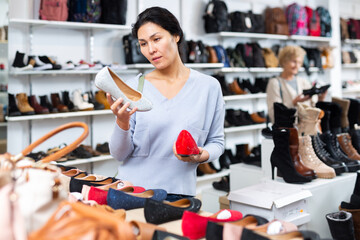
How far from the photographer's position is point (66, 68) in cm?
418

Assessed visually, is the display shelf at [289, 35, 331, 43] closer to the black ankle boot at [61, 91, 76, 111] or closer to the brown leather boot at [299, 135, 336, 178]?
the black ankle boot at [61, 91, 76, 111]

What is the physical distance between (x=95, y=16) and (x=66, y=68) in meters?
0.70

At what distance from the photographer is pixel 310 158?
8.93ft

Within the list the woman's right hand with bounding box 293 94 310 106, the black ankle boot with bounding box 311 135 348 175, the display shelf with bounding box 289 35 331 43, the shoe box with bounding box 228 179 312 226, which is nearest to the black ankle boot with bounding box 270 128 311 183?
the shoe box with bounding box 228 179 312 226

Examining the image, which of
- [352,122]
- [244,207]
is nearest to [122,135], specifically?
[244,207]

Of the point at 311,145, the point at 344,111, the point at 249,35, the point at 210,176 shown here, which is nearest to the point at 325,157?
Answer: the point at 311,145

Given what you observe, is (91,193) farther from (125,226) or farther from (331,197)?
(331,197)

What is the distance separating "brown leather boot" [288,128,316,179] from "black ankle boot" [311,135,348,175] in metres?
0.26

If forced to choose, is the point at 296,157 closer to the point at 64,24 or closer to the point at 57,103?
the point at 57,103

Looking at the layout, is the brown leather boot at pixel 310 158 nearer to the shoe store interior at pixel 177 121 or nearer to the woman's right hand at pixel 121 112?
the shoe store interior at pixel 177 121

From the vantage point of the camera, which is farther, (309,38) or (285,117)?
(309,38)

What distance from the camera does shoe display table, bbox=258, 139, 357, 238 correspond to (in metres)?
2.39

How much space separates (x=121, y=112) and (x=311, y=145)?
1671 millimetres

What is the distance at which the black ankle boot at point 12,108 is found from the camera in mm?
3873
